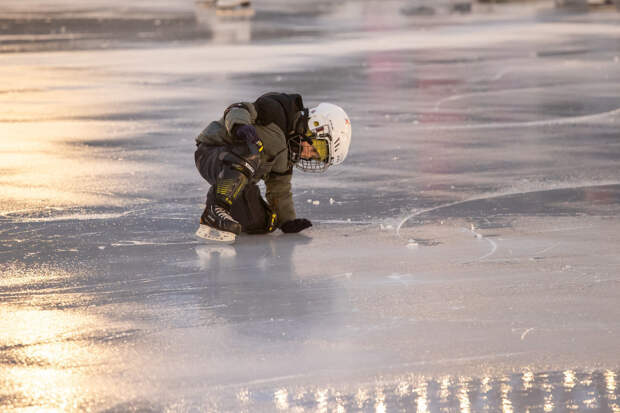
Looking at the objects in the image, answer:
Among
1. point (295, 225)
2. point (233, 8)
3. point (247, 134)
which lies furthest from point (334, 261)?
point (233, 8)

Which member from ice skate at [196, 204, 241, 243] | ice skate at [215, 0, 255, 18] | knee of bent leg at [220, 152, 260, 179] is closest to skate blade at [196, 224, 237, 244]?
ice skate at [196, 204, 241, 243]

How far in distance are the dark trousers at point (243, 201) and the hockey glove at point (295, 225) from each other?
0.11 metres

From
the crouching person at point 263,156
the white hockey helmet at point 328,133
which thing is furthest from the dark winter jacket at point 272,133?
the white hockey helmet at point 328,133

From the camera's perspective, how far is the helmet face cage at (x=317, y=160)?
695 cm

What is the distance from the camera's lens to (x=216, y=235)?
6840 mm

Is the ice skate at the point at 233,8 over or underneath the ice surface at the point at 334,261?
underneath

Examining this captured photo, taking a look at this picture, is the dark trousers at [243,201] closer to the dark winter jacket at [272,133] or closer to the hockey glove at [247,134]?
the dark winter jacket at [272,133]

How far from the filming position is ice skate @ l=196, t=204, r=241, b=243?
682 cm

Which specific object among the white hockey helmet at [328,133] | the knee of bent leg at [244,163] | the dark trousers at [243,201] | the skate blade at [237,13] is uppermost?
the white hockey helmet at [328,133]

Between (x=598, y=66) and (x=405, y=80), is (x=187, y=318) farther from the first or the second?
(x=598, y=66)

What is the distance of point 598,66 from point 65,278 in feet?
43.3

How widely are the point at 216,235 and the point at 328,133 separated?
883mm

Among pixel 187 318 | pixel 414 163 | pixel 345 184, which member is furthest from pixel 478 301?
pixel 414 163

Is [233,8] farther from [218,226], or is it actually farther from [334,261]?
[334,261]
